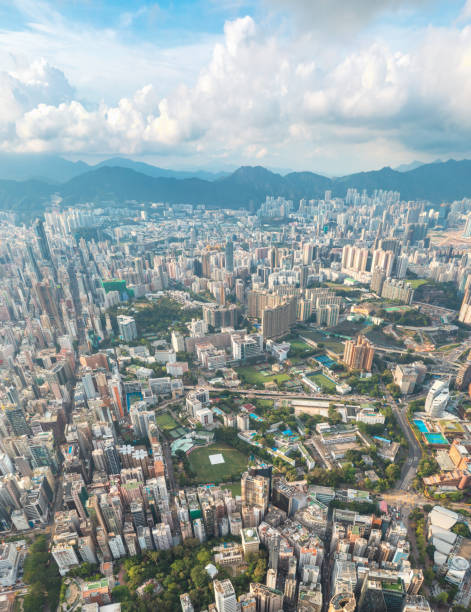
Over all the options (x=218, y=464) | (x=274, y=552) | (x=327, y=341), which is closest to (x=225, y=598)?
(x=274, y=552)

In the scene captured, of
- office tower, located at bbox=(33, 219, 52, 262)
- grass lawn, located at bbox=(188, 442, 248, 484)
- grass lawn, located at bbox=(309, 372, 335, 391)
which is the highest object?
office tower, located at bbox=(33, 219, 52, 262)

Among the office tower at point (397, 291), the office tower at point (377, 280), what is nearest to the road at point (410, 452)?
the office tower at point (397, 291)

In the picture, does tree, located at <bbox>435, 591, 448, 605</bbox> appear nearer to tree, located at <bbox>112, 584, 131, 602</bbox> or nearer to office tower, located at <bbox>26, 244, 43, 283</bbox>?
tree, located at <bbox>112, 584, 131, 602</bbox>

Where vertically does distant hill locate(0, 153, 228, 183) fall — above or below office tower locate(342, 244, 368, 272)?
above

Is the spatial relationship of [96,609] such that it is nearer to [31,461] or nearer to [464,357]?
[31,461]

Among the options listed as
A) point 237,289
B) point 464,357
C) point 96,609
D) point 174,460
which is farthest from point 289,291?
point 96,609

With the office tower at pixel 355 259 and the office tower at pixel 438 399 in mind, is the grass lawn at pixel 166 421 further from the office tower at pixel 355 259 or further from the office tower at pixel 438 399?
the office tower at pixel 355 259

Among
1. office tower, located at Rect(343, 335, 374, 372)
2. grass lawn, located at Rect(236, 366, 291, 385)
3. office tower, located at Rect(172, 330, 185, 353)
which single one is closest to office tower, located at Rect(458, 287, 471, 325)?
office tower, located at Rect(343, 335, 374, 372)
